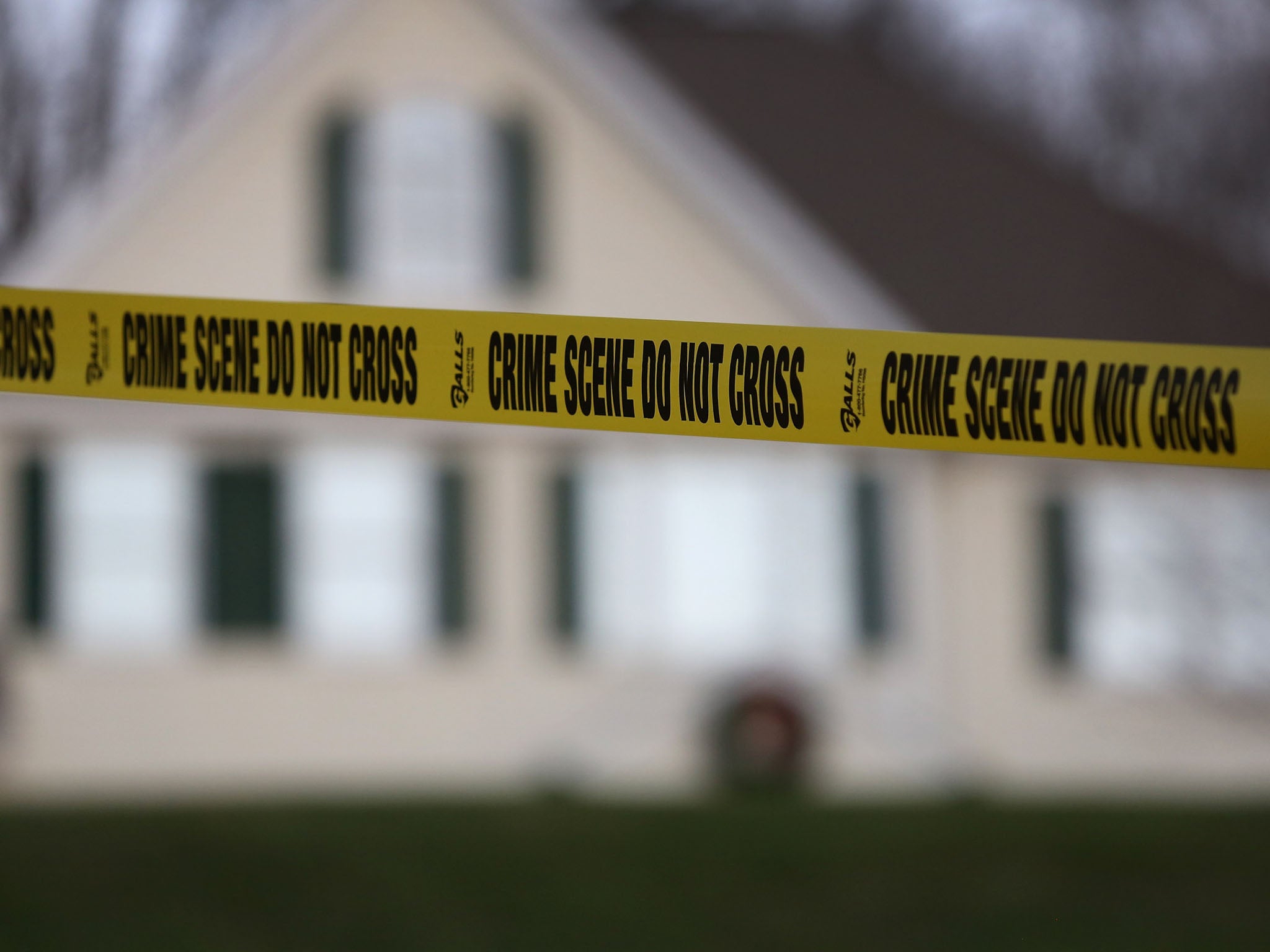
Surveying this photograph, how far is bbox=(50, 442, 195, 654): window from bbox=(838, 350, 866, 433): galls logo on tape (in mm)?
10417

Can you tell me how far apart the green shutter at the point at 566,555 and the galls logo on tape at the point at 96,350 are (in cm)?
981

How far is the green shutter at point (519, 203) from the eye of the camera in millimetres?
12938

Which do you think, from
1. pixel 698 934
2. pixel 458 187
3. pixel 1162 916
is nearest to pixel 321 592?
pixel 458 187

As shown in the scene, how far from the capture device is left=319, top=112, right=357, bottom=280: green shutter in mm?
12711

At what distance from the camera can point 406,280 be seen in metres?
12.9

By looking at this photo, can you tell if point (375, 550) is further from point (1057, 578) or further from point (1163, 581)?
point (1163, 581)

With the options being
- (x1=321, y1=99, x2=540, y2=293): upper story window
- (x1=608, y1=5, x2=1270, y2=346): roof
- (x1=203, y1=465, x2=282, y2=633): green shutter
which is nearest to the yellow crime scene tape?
(x1=608, y1=5, x2=1270, y2=346): roof

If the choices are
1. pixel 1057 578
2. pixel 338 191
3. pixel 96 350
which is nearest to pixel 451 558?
pixel 338 191

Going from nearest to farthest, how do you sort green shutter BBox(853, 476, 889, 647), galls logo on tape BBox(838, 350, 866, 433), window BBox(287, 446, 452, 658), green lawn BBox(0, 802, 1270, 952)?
galls logo on tape BBox(838, 350, 866, 433)
green lawn BBox(0, 802, 1270, 952)
window BBox(287, 446, 452, 658)
green shutter BBox(853, 476, 889, 647)

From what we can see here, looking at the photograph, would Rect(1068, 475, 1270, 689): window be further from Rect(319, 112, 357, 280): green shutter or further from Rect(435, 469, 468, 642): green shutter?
Rect(319, 112, 357, 280): green shutter

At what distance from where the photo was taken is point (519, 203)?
42.5 feet

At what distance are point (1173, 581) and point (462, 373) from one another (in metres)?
5.46

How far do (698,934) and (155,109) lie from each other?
4.28m

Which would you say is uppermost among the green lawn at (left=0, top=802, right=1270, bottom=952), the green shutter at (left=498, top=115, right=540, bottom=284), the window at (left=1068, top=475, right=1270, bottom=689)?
the green shutter at (left=498, top=115, right=540, bottom=284)
